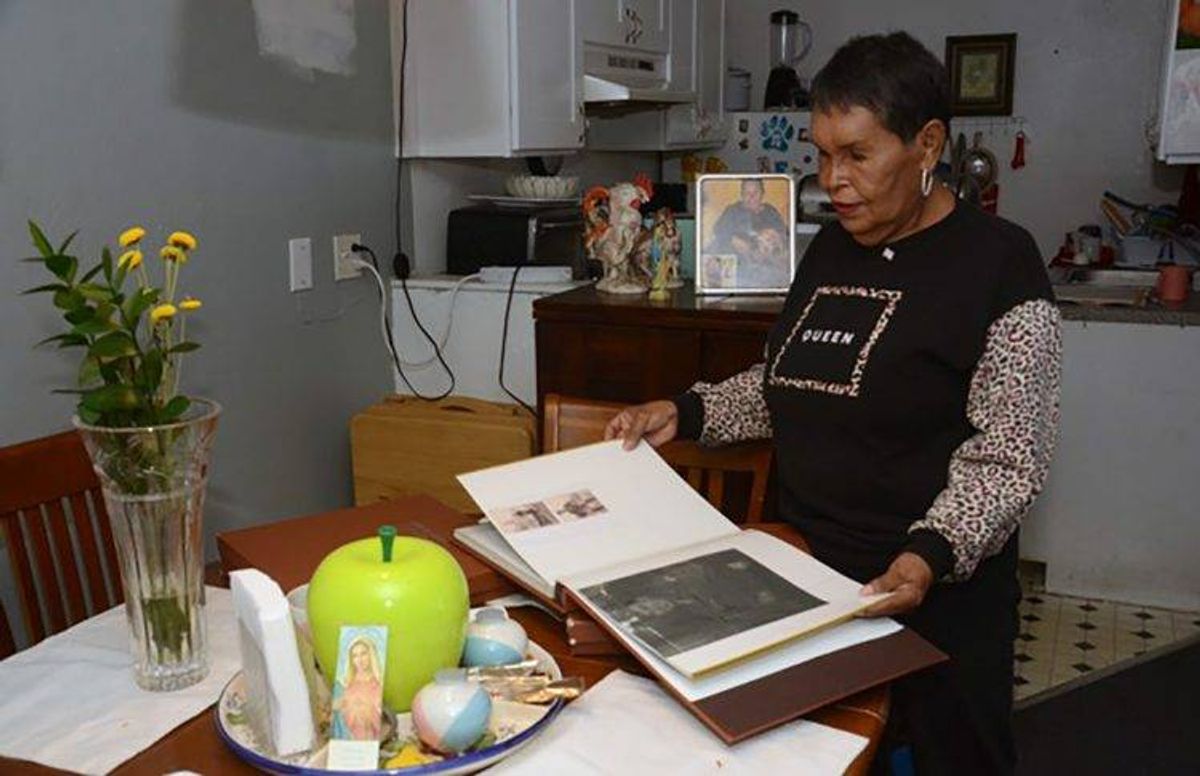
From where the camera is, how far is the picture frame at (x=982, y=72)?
4.10 metres

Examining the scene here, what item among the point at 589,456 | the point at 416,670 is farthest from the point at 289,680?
the point at 589,456

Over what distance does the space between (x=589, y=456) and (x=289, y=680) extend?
567mm

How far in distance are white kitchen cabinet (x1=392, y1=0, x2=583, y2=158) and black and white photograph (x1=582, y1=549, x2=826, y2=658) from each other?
1598 mm

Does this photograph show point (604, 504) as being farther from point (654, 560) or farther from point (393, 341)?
Result: point (393, 341)

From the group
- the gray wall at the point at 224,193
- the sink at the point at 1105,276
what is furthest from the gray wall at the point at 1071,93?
the gray wall at the point at 224,193

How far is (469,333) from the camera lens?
263 cm

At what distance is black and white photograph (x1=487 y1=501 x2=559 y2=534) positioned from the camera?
1.24 m

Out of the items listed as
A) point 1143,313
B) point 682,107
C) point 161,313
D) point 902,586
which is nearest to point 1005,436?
point 902,586

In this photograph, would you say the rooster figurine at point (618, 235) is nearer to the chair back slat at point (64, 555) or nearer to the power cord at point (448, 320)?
the power cord at point (448, 320)

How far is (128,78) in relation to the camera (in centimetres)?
185

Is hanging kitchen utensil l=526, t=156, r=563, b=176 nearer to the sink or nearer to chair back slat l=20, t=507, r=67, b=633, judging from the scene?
the sink

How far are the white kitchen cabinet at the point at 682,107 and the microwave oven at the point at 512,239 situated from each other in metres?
1.03

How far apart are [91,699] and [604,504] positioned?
1.93 ft

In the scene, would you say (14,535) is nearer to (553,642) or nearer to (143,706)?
(143,706)
